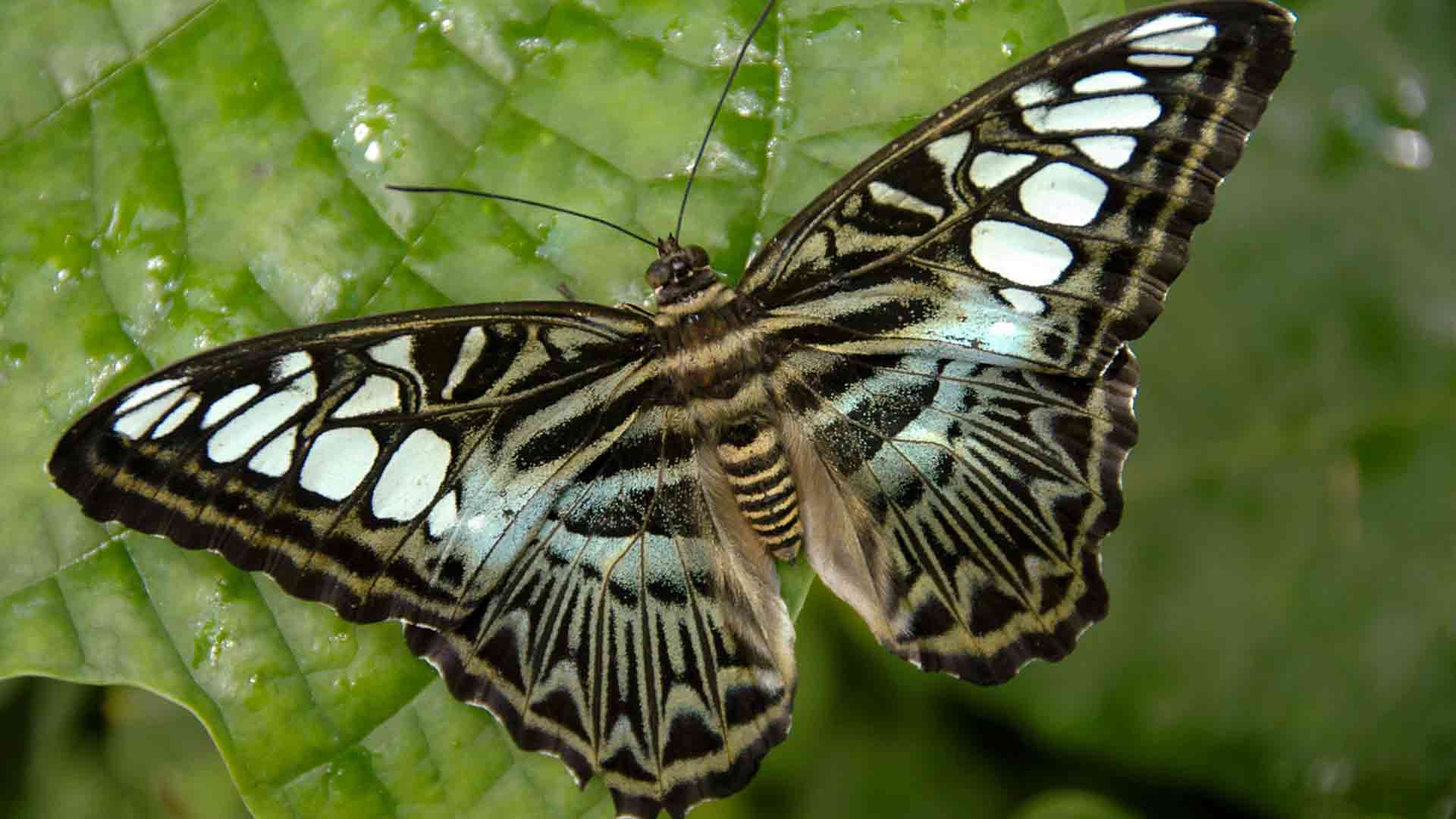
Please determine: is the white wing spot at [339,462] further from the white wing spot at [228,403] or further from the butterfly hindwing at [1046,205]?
the butterfly hindwing at [1046,205]

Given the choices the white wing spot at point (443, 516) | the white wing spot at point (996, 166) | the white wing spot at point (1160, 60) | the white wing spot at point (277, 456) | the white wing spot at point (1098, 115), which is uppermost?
the white wing spot at point (1160, 60)

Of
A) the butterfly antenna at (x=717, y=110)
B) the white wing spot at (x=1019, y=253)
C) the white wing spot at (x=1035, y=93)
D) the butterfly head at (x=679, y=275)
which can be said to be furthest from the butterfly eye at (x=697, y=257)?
the white wing spot at (x=1035, y=93)

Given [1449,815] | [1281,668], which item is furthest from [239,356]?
[1449,815]

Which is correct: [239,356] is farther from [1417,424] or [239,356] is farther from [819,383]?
[1417,424]

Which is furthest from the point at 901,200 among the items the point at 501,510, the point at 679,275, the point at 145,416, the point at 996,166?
the point at 145,416

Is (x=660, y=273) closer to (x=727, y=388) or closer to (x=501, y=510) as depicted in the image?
(x=727, y=388)
